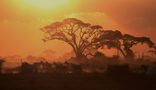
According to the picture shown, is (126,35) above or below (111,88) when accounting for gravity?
above

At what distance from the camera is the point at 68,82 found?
107ft

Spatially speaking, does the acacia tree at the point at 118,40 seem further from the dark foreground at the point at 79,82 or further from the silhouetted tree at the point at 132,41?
the dark foreground at the point at 79,82

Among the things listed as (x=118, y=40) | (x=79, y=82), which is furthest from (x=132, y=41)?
(x=79, y=82)

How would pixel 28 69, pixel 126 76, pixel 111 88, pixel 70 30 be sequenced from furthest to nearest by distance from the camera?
1. pixel 70 30
2. pixel 28 69
3. pixel 126 76
4. pixel 111 88

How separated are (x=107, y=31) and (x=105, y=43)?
78.0 inches

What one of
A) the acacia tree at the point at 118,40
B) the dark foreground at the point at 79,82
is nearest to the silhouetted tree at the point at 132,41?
the acacia tree at the point at 118,40

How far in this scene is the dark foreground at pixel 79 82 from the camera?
101ft

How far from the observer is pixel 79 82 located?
108 ft

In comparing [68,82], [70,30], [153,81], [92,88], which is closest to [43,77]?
[68,82]

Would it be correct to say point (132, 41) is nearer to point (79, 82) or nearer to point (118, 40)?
point (118, 40)

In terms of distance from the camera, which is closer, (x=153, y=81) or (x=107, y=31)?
(x=153, y=81)

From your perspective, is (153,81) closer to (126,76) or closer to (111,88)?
(126,76)

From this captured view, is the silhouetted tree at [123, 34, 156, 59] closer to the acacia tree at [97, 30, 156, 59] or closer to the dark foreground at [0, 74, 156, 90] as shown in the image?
the acacia tree at [97, 30, 156, 59]

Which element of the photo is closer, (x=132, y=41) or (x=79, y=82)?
(x=79, y=82)
